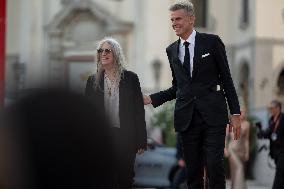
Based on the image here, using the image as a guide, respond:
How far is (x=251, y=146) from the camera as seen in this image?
20.7 m

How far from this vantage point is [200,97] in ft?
18.6

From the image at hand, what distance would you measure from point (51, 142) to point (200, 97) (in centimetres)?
341

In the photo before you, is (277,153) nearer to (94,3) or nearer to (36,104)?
(36,104)

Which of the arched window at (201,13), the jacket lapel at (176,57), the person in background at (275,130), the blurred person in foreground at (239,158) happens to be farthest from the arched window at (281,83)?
the jacket lapel at (176,57)

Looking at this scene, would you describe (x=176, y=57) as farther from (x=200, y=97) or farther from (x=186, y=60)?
(x=200, y=97)

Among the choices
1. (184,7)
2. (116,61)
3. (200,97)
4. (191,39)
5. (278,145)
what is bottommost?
(278,145)

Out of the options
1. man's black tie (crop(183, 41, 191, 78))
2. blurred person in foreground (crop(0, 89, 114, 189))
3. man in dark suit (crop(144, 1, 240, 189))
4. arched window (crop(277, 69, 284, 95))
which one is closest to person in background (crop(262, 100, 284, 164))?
man in dark suit (crop(144, 1, 240, 189))

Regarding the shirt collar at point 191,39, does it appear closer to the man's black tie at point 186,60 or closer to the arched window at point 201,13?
the man's black tie at point 186,60

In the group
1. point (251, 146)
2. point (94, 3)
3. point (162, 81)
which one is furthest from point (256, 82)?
point (251, 146)

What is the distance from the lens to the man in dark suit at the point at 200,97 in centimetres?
563

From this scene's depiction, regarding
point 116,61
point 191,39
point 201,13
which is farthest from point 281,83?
point 191,39

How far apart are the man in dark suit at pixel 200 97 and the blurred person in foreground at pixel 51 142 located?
3263 mm

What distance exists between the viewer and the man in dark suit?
5.63m

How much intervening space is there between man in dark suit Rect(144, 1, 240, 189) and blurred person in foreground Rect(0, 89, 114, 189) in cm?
326
